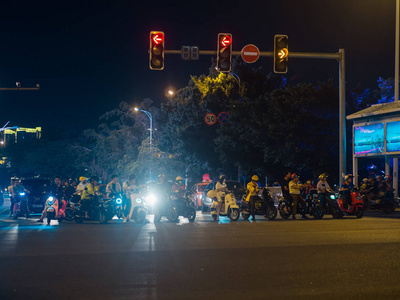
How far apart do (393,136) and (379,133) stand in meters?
0.96

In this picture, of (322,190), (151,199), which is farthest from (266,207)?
(151,199)

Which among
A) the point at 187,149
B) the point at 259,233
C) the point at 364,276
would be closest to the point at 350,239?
the point at 259,233

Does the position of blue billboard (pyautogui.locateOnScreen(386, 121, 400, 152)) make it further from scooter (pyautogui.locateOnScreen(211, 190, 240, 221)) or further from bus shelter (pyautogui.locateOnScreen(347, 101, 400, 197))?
scooter (pyautogui.locateOnScreen(211, 190, 240, 221))

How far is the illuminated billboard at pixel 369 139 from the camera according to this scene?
1231 inches

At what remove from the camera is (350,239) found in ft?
45.4

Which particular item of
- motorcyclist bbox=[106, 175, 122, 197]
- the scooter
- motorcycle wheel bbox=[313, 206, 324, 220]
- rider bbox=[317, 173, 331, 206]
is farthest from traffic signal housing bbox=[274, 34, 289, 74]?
motorcyclist bbox=[106, 175, 122, 197]

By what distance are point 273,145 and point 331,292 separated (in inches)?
1373

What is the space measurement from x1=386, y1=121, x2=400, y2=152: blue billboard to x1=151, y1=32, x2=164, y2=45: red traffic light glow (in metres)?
16.0

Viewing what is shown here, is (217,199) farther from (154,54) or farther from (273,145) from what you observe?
(273,145)

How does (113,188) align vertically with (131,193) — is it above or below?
above

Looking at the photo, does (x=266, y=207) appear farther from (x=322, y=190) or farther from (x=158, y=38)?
(x=158, y=38)

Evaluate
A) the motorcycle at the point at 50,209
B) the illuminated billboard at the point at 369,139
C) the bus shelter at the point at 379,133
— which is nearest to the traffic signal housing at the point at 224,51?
the motorcycle at the point at 50,209

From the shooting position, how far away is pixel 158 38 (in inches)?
773

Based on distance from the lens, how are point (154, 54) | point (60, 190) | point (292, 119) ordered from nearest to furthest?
1. point (154, 54)
2. point (60, 190)
3. point (292, 119)
